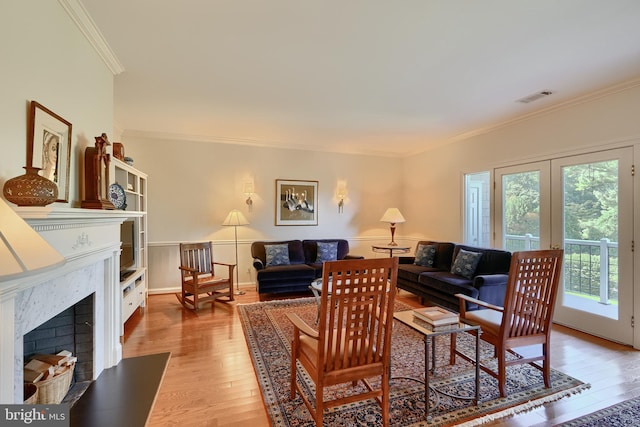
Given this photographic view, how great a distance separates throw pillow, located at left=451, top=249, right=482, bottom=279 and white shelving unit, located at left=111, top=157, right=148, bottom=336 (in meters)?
4.01

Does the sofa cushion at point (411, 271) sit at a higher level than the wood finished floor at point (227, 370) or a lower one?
higher

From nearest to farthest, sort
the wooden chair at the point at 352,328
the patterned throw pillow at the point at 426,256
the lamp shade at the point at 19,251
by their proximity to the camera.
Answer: the lamp shade at the point at 19,251 → the wooden chair at the point at 352,328 → the patterned throw pillow at the point at 426,256

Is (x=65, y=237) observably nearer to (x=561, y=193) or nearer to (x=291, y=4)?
(x=291, y=4)

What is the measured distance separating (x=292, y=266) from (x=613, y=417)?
12.4 feet

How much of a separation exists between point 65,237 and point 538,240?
4886mm

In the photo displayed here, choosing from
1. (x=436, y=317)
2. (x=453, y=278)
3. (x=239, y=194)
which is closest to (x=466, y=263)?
(x=453, y=278)

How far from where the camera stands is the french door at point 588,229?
10.0 feet

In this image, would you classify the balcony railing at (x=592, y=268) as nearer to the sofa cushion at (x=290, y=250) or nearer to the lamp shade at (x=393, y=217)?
the lamp shade at (x=393, y=217)

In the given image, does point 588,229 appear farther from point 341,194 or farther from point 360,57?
point 341,194

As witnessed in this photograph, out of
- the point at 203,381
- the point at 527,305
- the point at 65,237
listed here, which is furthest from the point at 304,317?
the point at 65,237

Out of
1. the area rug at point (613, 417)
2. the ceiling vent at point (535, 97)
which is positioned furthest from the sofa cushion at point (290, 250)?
the area rug at point (613, 417)

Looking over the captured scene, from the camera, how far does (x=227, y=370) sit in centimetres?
249

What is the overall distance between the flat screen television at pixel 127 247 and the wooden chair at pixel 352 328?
2.76m
